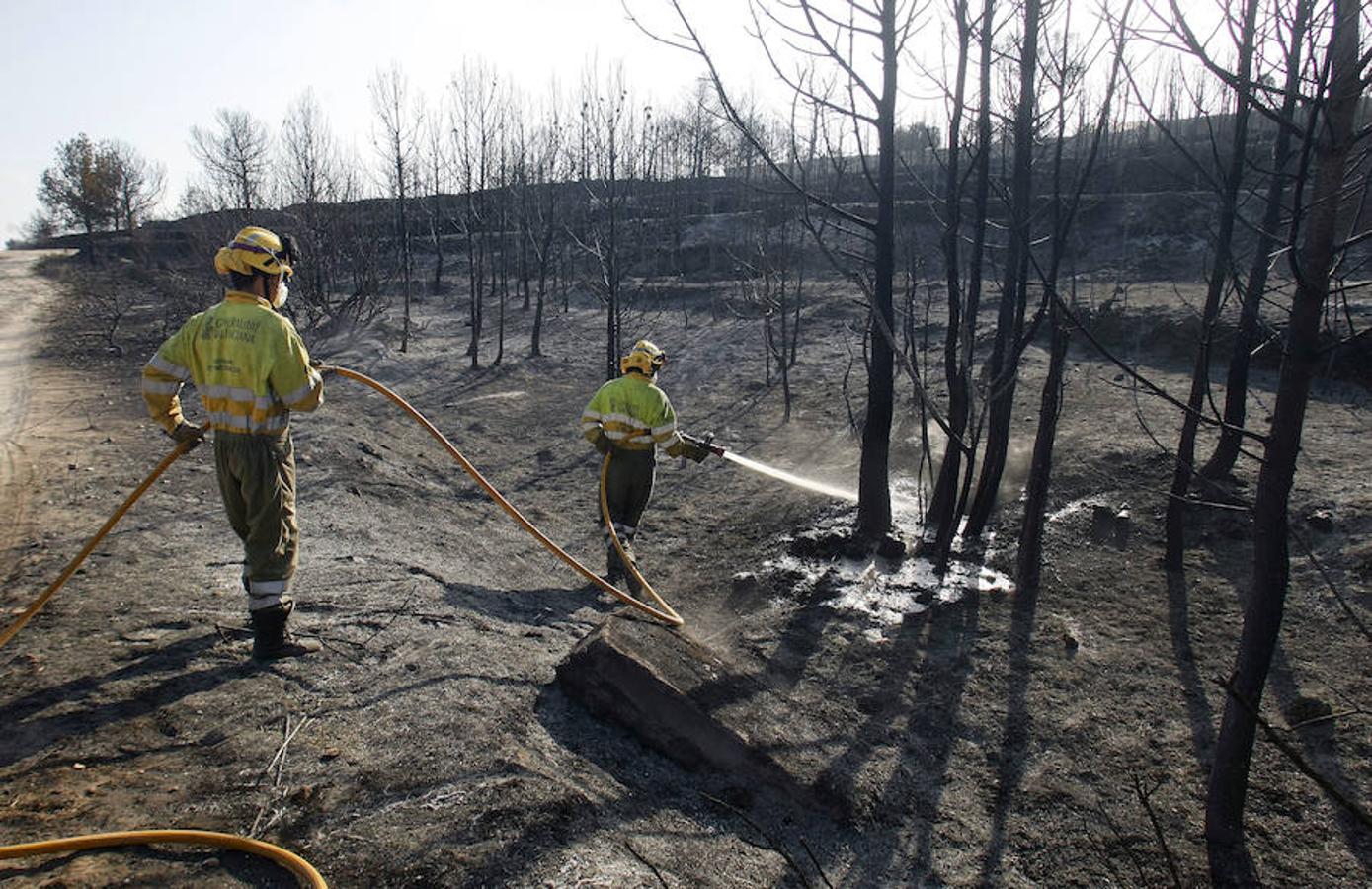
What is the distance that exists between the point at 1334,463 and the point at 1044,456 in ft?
12.3

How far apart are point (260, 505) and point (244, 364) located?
0.64 metres

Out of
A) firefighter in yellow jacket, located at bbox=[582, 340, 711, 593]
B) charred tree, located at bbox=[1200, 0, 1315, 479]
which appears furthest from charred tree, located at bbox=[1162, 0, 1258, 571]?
firefighter in yellow jacket, located at bbox=[582, 340, 711, 593]

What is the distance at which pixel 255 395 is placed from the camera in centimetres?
379

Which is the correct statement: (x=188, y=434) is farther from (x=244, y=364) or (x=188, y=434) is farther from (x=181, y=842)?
(x=181, y=842)

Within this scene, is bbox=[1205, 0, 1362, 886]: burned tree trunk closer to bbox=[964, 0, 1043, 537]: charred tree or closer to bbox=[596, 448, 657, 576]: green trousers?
bbox=[964, 0, 1043, 537]: charred tree

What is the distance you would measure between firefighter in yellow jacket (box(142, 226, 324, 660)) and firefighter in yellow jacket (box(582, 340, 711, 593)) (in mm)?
2528

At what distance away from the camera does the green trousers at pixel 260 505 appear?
3.84 metres

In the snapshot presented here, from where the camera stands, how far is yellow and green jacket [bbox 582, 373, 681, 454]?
622cm

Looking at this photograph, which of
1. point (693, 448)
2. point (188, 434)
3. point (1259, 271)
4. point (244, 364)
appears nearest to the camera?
point (244, 364)

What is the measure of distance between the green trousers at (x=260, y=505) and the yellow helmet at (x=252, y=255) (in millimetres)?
756

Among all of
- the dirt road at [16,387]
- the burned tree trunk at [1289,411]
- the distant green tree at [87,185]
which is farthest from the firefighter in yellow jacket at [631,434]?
the distant green tree at [87,185]

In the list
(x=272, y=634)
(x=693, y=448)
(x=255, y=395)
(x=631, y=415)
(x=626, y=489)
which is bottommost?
(x=272, y=634)

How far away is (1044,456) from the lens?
6160 millimetres

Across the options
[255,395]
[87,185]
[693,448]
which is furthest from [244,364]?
[87,185]
